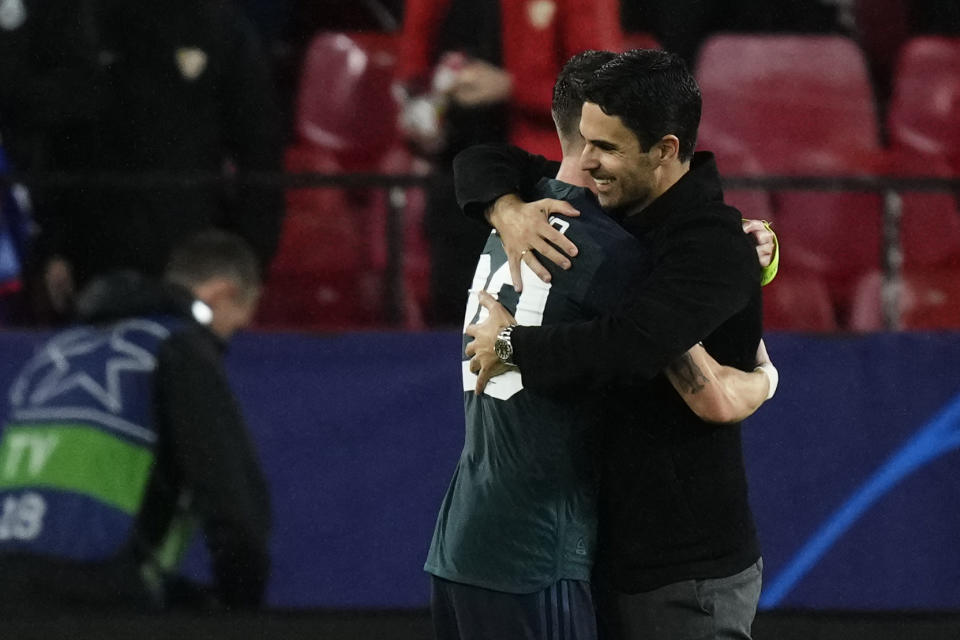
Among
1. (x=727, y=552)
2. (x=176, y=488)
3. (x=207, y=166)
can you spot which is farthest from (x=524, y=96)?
(x=727, y=552)

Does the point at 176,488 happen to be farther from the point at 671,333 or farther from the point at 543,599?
the point at 671,333

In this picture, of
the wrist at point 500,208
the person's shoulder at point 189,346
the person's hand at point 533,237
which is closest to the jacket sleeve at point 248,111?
the person's shoulder at point 189,346

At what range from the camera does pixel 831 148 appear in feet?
19.7

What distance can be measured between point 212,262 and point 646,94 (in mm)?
2702

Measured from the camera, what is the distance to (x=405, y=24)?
577 centimetres

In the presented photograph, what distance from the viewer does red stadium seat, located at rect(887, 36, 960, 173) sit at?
6.08m

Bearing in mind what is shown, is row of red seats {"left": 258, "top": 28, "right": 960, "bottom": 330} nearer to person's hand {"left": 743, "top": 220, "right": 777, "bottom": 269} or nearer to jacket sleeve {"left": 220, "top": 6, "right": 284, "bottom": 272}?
jacket sleeve {"left": 220, "top": 6, "right": 284, "bottom": 272}

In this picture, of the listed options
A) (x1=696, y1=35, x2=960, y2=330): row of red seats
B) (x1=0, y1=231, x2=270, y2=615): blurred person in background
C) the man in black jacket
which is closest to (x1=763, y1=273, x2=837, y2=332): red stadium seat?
(x1=696, y1=35, x2=960, y2=330): row of red seats

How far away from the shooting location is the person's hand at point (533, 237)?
2.62 meters

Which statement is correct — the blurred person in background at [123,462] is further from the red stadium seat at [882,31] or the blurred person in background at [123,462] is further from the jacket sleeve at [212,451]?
the red stadium seat at [882,31]

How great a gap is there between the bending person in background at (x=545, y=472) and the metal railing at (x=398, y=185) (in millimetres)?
2363

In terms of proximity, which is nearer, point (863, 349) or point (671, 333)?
point (671, 333)

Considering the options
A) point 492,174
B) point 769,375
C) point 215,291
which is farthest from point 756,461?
point 492,174

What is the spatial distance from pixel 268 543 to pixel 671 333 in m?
2.62
